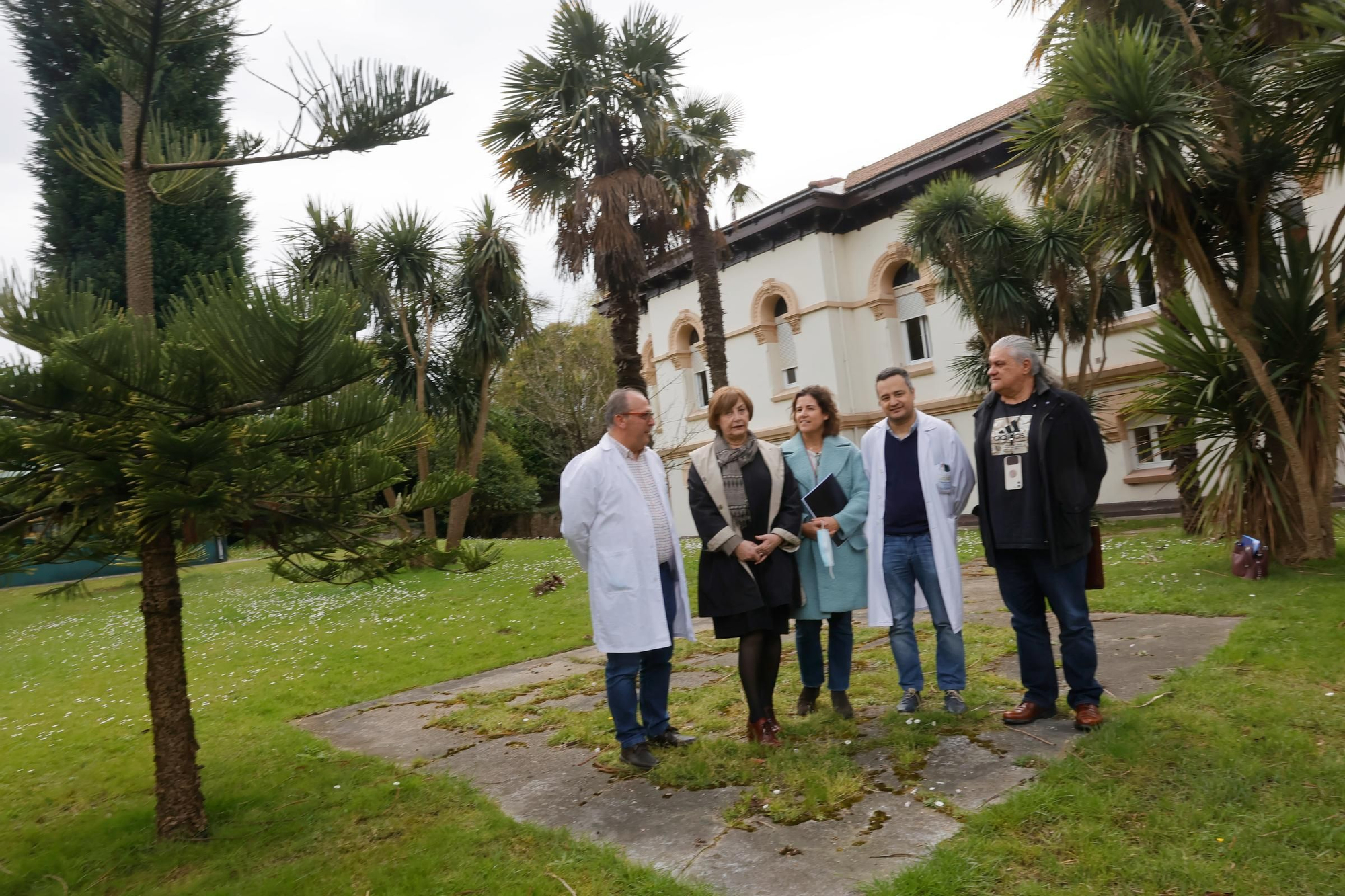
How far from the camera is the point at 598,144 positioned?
520 inches

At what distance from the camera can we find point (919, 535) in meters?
→ 4.88

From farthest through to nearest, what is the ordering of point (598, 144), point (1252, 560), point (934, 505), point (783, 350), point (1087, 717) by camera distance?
point (783, 350) < point (598, 144) < point (1252, 560) < point (934, 505) < point (1087, 717)

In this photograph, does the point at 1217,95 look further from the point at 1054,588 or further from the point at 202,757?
the point at 202,757

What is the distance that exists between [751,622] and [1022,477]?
57.1 inches

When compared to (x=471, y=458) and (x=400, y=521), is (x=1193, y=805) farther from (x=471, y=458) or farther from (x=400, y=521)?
(x=471, y=458)

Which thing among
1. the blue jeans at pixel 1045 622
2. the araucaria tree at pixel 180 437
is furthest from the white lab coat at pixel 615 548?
the blue jeans at pixel 1045 622

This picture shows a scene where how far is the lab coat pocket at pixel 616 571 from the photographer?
4.53 m

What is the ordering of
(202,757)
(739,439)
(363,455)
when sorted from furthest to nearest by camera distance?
(202,757) < (739,439) < (363,455)

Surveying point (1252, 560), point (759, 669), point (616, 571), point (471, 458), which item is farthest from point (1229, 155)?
point (471, 458)

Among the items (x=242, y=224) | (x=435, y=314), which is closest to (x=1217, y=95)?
(x=242, y=224)

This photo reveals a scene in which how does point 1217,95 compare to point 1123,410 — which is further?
→ point 1123,410

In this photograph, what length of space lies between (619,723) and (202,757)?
271 centimetres

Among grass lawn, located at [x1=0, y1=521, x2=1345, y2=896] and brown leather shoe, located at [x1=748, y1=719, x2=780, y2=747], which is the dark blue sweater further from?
brown leather shoe, located at [x1=748, y1=719, x2=780, y2=747]

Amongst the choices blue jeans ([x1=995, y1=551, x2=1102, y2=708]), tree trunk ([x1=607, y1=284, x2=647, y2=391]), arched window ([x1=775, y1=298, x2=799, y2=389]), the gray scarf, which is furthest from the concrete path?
arched window ([x1=775, y1=298, x2=799, y2=389])
